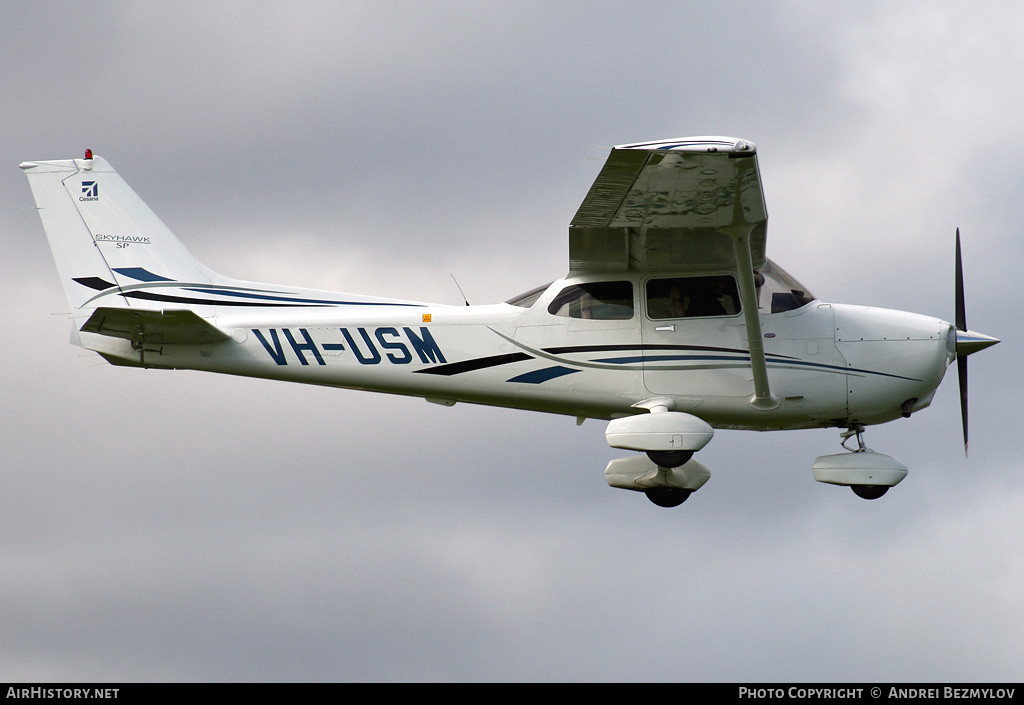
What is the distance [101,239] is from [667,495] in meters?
7.37

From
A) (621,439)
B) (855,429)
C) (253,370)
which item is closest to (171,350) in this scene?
(253,370)

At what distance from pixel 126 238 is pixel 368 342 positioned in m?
3.39

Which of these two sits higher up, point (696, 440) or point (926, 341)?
point (926, 341)

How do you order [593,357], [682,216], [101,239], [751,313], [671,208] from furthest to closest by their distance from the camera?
[101,239], [593,357], [751,313], [682,216], [671,208]

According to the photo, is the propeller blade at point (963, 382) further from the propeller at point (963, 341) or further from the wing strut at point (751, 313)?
the wing strut at point (751, 313)

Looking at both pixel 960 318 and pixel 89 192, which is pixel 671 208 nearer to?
pixel 960 318

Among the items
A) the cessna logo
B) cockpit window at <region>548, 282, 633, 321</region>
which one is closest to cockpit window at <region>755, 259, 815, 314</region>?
cockpit window at <region>548, 282, 633, 321</region>

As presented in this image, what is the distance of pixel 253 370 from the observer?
590 inches

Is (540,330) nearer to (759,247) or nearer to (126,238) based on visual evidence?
(759,247)

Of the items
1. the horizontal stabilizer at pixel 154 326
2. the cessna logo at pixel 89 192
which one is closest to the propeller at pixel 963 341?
the horizontal stabilizer at pixel 154 326

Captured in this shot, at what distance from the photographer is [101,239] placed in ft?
51.7

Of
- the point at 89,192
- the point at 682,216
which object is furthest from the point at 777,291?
the point at 89,192
